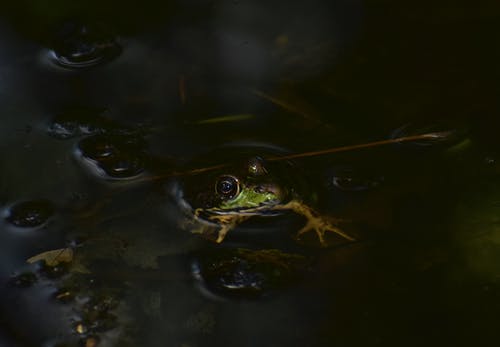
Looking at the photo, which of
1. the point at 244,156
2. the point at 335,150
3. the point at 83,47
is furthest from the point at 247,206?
the point at 83,47

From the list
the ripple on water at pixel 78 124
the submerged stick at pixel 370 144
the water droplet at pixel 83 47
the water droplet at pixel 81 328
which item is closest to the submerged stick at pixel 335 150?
the submerged stick at pixel 370 144

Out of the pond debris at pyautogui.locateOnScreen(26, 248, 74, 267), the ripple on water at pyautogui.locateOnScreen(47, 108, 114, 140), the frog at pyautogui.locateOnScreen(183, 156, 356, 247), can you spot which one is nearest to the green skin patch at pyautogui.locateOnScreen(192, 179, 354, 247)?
the frog at pyautogui.locateOnScreen(183, 156, 356, 247)

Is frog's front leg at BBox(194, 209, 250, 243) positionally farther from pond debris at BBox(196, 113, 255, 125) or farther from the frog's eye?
pond debris at BBox(196, 113, 255, 125)

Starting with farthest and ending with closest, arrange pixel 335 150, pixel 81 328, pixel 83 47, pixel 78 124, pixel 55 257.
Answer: pixel 83 47 → pixel 78 124 → pixel 335 150 → pixel 55 257 → pixel 81 328

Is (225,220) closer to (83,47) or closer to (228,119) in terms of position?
(228,119)

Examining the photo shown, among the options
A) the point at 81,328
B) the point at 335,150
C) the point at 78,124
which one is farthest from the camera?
the point at 78,124

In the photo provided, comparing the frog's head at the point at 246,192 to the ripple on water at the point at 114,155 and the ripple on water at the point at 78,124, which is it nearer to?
the ripple on water at the point at 114,155
